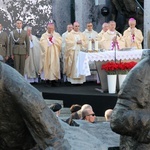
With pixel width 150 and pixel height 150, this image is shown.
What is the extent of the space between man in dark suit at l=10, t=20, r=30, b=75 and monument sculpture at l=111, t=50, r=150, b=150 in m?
12.2

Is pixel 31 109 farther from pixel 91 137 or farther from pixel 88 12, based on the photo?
pixel 88 12

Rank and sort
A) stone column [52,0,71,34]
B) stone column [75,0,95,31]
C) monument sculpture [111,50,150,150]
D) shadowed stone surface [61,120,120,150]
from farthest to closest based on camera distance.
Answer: stone column [52,0,71,34], stone column [75,0,95,31], shadowed stone surface [61,120,120,150], monument sculpture [111,50,150,150]

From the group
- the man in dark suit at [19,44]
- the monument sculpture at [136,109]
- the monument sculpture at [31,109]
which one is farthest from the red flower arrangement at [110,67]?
the monument sculpture at [31,109]

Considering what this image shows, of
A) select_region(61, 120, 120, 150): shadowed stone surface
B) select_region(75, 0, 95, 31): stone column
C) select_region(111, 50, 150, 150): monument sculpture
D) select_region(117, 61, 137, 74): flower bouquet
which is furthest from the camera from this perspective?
select_region(75, 0, 95, 31): stone column

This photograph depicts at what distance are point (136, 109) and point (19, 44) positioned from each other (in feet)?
40.2

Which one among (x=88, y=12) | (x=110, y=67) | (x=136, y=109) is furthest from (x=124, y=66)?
(x=136, y=109)

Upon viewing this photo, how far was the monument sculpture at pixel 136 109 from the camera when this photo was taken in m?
2.79

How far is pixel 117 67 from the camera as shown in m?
11.7

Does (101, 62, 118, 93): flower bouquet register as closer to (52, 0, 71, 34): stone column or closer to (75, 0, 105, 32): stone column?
(75, 0, 105, 32): stone column

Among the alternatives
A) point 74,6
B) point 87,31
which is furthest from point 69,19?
point 87,31

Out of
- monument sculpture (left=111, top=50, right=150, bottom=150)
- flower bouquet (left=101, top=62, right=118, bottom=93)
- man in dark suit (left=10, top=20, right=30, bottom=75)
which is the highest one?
monument sculpture (left=111, top=50, right=150, bottom=150)

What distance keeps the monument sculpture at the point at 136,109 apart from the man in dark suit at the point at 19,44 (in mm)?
12191

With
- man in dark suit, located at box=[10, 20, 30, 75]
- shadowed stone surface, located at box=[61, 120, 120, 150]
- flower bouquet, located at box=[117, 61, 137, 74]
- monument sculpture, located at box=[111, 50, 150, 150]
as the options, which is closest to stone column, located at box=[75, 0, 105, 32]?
man in dark suit, located at box=[10, 20, 30, 75]

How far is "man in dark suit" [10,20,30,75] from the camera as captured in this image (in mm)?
14961
